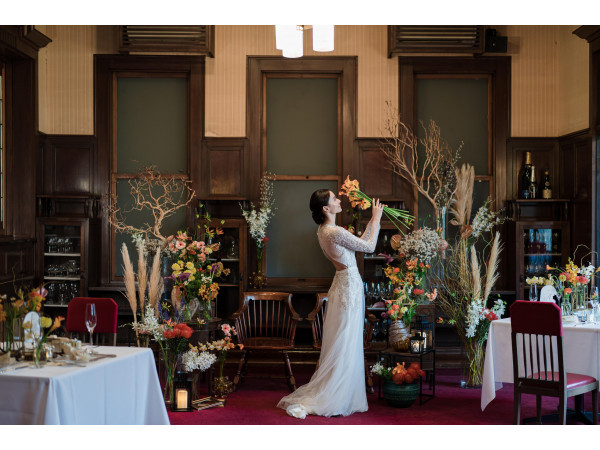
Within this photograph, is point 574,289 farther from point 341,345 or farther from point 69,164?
point 69,164

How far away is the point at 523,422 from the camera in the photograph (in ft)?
16.8

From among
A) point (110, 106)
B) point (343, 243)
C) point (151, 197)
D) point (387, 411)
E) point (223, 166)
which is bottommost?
point (387, 411)

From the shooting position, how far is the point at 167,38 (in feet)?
24.6

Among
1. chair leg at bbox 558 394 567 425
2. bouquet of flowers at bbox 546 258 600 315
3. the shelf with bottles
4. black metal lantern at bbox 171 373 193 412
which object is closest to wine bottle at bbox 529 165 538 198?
the shelf with bottles

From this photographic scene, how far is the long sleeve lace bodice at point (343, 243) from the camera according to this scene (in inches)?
212

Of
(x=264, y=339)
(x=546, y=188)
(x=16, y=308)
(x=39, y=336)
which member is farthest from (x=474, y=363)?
(x=16, y=308)

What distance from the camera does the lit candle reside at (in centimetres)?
543

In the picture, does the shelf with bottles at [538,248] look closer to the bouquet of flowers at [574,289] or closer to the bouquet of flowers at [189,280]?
the bouquet of flowers at [574,289]

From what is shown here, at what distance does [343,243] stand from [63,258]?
3570mm

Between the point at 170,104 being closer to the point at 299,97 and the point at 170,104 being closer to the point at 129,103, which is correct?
the point at 129,103

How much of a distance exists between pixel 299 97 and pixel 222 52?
998 millimetres

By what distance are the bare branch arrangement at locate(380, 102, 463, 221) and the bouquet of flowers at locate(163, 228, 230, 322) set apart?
8.80 ft

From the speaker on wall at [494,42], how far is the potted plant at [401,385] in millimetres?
3857

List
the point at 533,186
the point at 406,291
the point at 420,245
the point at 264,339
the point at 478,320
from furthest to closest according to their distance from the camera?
1. the point at 533,186
2. the point at 264,339
3. the point at 478,320
4. the point at 420,245
5. the point at 406,291
